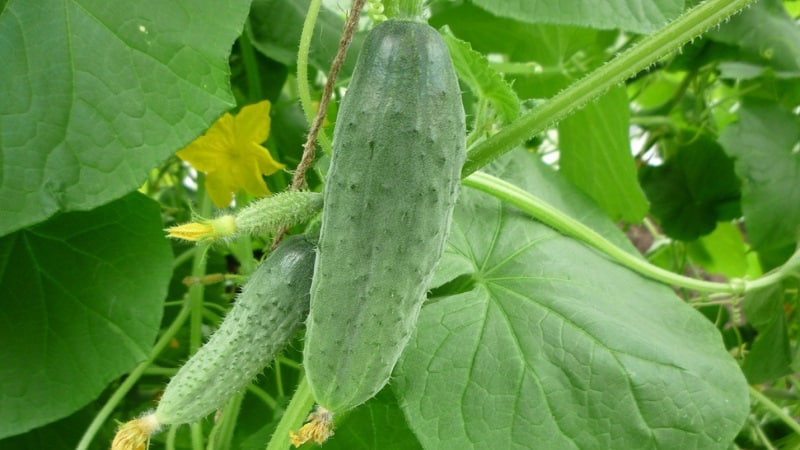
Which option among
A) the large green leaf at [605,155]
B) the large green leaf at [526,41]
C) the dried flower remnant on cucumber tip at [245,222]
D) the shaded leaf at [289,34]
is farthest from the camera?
the large green leaf at [526,41]

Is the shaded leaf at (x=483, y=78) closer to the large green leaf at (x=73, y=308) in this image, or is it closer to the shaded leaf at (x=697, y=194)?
the large green leaf at (x=73, y=308)

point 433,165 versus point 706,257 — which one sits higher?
point 433,165

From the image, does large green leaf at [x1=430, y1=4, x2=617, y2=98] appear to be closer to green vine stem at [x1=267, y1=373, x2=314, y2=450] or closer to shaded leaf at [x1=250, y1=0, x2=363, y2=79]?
shaded leaf at [x1=250, y1=0, x2=363, y2=79]

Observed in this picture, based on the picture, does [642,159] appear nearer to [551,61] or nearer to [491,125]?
[551,61]

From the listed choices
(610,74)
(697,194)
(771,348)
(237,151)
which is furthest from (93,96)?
(697,194)

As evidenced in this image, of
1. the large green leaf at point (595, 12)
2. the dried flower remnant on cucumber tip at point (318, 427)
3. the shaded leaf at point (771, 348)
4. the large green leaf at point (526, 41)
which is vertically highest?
the large green leaf at point (595, 12)

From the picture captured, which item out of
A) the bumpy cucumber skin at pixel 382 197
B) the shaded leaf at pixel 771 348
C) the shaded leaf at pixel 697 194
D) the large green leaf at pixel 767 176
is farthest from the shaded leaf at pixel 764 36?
the bumpy cucumber skin at pixel 382 197

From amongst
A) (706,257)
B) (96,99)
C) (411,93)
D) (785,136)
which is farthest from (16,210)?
(706,257)
